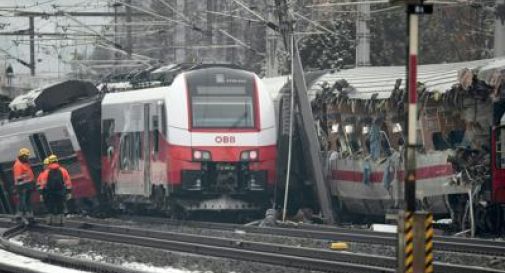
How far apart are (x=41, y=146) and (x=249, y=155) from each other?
691 centimetres

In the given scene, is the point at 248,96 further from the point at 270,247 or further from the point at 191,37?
the point at 191,37

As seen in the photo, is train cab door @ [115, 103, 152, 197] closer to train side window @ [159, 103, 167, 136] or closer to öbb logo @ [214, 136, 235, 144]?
train side window @ [159, 103, 167, 136]

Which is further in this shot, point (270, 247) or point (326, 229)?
point (326, 229)

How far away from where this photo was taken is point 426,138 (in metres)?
22.8

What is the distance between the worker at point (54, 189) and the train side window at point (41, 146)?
18.1ft

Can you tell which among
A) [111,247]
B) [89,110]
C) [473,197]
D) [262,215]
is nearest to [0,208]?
[89,110]

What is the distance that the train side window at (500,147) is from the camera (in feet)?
67.1

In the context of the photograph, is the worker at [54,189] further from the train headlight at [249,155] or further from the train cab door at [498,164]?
the train cab door at [498,164]

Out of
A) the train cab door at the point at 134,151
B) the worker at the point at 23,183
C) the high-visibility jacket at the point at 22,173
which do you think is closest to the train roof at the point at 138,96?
the train cab door at the point at 134,151

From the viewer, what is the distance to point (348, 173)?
83.7 ft

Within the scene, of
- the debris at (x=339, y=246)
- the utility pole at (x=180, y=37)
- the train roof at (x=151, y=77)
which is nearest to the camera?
the debris at (x=339, y=246)

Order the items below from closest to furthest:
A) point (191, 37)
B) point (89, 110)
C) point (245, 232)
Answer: point (245, 232), point (89, 110), point (191, 37)

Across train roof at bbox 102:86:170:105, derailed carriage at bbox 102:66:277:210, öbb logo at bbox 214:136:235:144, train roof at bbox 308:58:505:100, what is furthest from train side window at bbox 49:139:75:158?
train roof at bbox 308:58:505:100

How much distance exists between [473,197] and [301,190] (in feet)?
22.3
